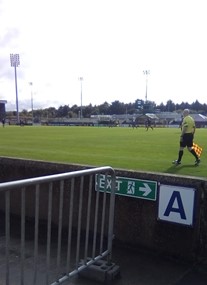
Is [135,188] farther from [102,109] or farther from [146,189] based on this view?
[102,109]

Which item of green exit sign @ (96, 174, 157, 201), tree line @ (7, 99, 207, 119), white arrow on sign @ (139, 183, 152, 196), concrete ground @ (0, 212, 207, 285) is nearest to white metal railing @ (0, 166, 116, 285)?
concrete ground @ (0, 212, 207, 285)

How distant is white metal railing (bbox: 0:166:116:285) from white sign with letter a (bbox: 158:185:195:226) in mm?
852

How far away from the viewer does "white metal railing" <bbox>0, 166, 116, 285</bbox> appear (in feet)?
12.5

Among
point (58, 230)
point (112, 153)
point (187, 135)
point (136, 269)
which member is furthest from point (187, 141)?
point (58, 230)

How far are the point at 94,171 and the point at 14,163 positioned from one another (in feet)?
12.1

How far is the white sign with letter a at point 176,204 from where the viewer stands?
532 cm

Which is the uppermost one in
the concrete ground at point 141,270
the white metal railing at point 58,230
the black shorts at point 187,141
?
the black shorts at point 187,141

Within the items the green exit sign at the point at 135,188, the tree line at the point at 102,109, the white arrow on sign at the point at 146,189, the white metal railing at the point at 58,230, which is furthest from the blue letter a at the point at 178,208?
the tree line at the point at 102,109

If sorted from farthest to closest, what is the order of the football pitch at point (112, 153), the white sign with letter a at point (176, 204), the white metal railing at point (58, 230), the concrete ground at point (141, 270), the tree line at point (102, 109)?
the tree line at point (102, 109)
the football pitch at point (112, 153)
the white sign with letter a at point (176, 204)
the concrete ground at point (141, 270)
the white metal railing at point (58, 230)

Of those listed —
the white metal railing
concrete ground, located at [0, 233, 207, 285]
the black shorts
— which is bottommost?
concrete ground, located at [0, 233, 207, 285]

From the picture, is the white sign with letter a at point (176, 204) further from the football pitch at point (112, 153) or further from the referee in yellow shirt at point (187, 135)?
the referee in yellow shirt at point (187, 135)

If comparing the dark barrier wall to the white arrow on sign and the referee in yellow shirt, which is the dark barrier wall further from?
the referee in yellow shirt

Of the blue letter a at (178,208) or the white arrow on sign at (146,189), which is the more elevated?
the white arrow on sign at (146,189)

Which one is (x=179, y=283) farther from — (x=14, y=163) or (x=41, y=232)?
(x=14, y=163)
